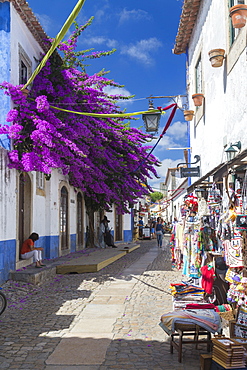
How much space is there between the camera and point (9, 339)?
5570 millimetres

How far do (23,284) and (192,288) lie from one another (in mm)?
5361

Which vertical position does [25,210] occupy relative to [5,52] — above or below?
below

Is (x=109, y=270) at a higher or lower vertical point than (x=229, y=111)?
lower

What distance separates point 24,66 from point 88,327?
872 cm

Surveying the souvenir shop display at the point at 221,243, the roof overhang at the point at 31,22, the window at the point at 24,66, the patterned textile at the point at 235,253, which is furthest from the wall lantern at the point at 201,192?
the roof overhang at the point at 31,22

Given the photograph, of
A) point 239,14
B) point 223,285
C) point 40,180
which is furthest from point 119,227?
point 239,14

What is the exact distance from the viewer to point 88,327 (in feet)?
19.9

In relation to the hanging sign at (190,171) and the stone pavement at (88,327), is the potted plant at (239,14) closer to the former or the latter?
the stone pavement at (88,327)

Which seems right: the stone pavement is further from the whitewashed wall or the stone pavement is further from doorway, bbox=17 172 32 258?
the whitewashed wall

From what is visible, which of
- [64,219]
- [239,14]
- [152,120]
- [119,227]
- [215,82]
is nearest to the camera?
[239,14]

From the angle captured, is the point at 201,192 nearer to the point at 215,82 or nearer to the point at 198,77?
the point at 215,82

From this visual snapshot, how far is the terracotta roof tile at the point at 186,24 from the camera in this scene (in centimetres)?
973

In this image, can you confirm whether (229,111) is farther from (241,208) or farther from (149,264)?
(149,264)

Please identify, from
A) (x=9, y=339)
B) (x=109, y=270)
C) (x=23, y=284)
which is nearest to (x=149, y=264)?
(x=109, y=270)
